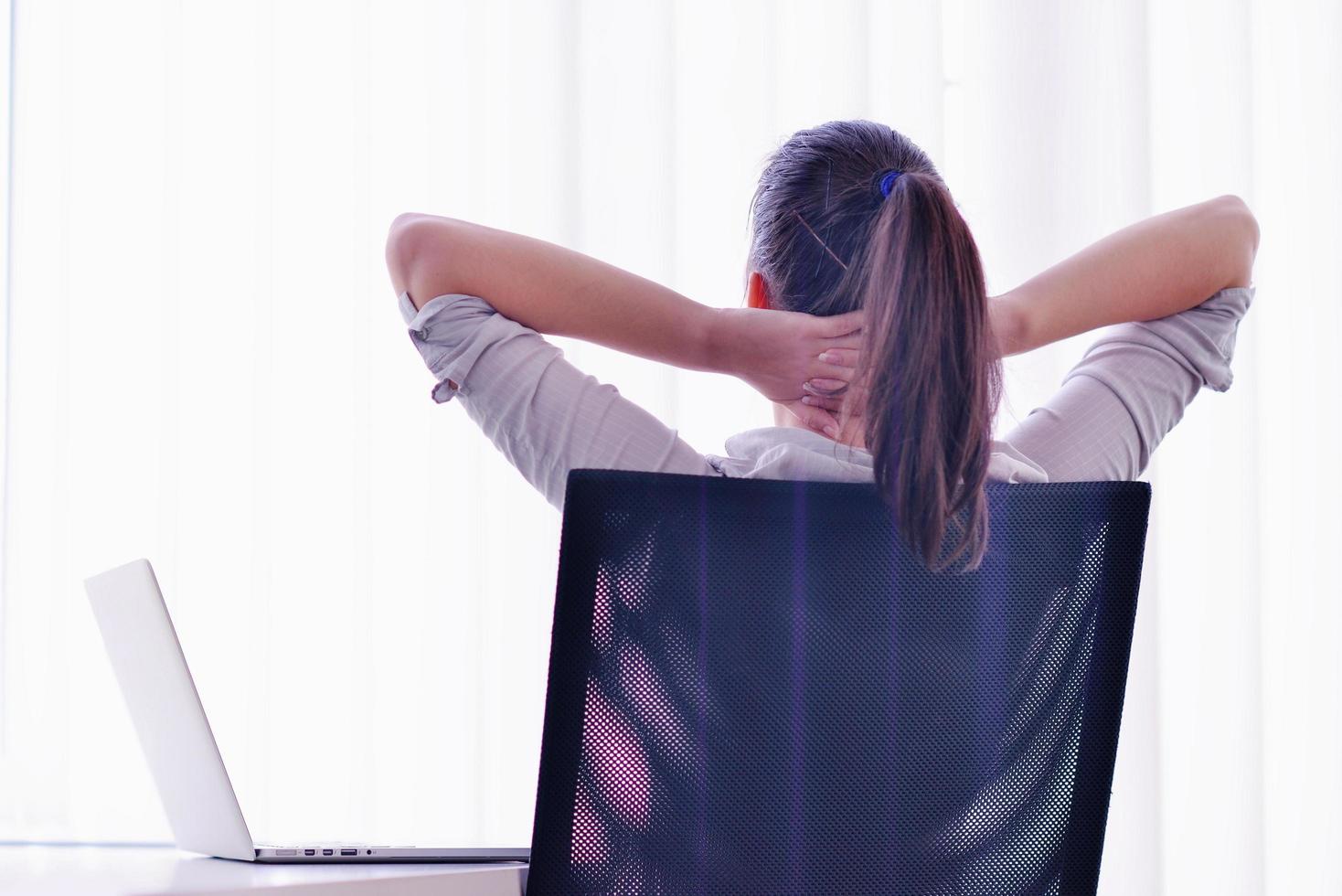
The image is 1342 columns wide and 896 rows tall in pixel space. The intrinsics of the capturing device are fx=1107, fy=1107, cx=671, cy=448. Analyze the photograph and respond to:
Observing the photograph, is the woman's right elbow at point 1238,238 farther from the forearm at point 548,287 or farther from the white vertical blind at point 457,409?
the white vertical blind at point 457,409

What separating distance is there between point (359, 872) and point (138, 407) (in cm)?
115

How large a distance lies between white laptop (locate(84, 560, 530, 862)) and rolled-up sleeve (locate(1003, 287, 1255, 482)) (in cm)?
49

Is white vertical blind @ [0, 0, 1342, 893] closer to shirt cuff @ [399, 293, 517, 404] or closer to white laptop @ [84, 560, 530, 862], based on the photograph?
white laptop @ [84, 560, 530, 862]

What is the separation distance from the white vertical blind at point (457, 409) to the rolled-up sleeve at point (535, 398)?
31.4 inches

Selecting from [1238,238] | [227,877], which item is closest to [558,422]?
[227,877]

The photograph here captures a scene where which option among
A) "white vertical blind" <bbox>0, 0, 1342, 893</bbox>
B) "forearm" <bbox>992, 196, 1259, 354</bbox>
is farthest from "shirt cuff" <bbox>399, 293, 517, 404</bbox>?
"white vertical blind" <bbox>0, 0, 1342, 893</bbox>

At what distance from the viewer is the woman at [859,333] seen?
56cm

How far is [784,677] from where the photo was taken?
1.78 ft

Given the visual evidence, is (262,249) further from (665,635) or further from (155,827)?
(665,635)

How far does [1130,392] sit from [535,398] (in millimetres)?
456

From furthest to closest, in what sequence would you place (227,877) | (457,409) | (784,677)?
1. (457,409)
2. (227,877)
3. (784,677)

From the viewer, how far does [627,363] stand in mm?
1528

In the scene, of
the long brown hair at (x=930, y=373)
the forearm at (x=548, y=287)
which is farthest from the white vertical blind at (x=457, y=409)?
the long brown hair at (x=930, y=373)

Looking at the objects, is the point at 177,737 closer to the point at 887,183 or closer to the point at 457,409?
the point at 887,183
